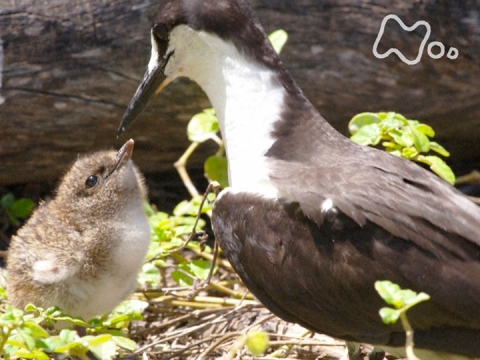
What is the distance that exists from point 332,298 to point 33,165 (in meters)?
2.25

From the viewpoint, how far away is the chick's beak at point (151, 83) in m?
4.06

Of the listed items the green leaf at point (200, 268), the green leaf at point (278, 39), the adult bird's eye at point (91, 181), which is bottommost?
the green leaf at point (200, 268)

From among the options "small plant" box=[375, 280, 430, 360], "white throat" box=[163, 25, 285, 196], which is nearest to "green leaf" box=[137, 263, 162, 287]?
"white throat" box=[163, 25, 285, 196]

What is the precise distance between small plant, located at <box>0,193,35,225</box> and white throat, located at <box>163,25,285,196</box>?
167 centimetres

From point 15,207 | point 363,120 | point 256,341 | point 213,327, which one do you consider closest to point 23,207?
point 15,207

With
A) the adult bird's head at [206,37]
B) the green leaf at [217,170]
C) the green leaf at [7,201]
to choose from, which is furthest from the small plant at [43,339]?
the green leaf at [7,201]

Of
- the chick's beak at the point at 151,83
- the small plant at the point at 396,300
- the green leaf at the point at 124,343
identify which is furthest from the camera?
the chick's beak at the point at 151,83

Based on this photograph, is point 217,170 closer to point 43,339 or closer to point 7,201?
point 7,201

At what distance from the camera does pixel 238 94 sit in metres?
3.89

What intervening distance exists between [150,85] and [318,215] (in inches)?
42.6

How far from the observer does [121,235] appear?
13.0ft

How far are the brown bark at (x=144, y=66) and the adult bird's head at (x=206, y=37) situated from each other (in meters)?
0.76

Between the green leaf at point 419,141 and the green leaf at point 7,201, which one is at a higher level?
the green leaf at point 419,141

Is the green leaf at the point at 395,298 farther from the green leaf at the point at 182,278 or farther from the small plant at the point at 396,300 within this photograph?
the green leaf at the point at 182,278
